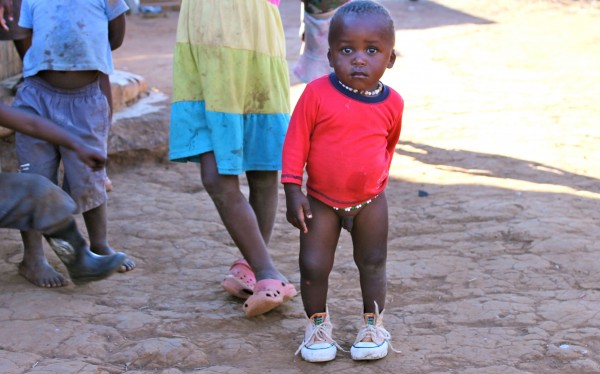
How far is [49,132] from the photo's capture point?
2771mm

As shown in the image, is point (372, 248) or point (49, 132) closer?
point (49, 132)

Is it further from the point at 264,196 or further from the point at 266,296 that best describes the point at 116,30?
the point at 266,296

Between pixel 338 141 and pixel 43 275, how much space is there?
149cm

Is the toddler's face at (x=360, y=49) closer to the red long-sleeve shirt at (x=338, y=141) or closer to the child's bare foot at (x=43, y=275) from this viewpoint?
the red long-sleeve shirt at (x=338, y=141)

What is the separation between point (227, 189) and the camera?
10.3 feet

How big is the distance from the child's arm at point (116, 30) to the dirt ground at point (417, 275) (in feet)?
3.25

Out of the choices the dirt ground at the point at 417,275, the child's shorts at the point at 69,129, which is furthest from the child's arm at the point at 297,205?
the child's shorts at the point at 69,129

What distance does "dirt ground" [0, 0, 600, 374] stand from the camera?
2.88 metres

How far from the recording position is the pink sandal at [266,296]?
3.11m

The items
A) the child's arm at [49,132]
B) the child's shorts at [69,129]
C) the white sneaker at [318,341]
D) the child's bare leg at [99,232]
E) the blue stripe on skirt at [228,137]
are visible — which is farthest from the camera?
the child's bare leg at [99,232]

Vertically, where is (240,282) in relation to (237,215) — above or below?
below

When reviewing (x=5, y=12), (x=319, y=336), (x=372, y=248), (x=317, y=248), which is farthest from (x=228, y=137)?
(x=5, y=12)

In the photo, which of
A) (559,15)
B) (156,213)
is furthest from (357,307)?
(559,15)

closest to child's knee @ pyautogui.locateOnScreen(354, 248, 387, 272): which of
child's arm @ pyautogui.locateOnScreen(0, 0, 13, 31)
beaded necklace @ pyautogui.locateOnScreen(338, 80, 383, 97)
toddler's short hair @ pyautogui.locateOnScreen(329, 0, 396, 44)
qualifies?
beaded necklace @ pyautogui.locateOnScreen(338, 80, 383, 97)
